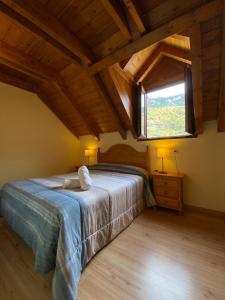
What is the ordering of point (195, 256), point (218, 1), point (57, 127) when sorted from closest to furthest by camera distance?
point (218, 1) → point (195, 256) → point (57, 127)

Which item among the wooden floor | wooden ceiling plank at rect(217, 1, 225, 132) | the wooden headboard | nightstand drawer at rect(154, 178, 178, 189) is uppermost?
wooden ceiling plank at rect(217, 1, 225, 132)

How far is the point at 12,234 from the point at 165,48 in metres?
4.11

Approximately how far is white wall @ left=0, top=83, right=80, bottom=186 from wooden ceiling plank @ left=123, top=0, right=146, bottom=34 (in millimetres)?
3206

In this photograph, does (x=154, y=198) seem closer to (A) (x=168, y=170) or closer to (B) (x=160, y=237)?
(A) (x=168, y=170)

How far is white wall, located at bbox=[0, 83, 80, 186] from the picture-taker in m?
3.60

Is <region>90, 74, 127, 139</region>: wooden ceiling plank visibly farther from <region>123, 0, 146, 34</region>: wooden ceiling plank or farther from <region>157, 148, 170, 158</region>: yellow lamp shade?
<region>123, 0, 146, 34</region>: wooden ceiling plank

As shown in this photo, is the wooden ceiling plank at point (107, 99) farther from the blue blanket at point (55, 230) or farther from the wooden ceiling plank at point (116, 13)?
the blue blanket at point (55, 230)

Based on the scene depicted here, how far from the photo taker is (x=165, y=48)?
3047 mm

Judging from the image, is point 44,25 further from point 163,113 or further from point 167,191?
point 167,191

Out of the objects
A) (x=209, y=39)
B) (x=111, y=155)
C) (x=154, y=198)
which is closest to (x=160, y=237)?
(x=154, y=198)

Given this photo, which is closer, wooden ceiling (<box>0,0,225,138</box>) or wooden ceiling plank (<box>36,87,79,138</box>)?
wooden ceiling (<box>0,0,225,138</box>)

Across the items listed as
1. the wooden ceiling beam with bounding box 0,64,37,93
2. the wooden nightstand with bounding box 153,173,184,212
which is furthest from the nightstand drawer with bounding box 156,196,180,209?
the wooden ceiling beam with bounding box 0,64,37,93

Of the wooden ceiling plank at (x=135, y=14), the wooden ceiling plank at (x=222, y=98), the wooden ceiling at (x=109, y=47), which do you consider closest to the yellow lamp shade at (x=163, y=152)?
the wooden ceiling at (x=109, y=47)

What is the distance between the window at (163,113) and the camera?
3170 millimetres
